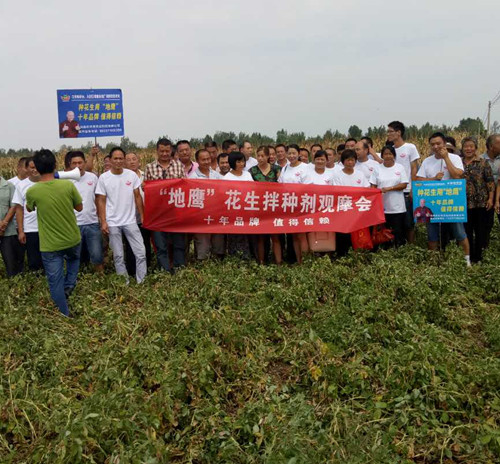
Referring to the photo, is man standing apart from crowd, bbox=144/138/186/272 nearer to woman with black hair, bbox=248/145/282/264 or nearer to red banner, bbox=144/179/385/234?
red banner, bbox=144/179/385/234

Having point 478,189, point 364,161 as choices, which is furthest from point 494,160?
point 364,161

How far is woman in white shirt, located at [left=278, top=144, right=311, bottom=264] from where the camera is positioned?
7.10 metres

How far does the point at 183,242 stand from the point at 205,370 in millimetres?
3350

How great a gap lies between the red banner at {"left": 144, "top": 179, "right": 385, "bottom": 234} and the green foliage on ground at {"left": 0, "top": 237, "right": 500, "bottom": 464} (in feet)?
3.84

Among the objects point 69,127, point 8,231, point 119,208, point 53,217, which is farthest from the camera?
point 69,127

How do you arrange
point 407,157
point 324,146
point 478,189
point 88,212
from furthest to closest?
1. point 324,146
2. point 407,157
3. point 478,189
4. point 88,212

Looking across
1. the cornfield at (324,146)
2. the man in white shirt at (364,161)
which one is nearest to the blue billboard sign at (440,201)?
the man in white shirt at (364,161)

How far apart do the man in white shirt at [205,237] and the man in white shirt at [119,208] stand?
3.05 feet

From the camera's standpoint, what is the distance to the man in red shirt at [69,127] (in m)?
7.59

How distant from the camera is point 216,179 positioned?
690cm

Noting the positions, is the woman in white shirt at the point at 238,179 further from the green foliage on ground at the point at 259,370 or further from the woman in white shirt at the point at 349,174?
the woman in white shirt at the point at 349,174

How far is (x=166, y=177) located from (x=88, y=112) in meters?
2.05

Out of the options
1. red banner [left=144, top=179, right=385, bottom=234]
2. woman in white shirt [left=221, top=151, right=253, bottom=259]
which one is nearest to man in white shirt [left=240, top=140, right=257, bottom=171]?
woman in white shirt [left=221, top=151, right=253, bottom=259]

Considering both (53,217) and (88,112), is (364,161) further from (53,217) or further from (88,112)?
(53,217)
